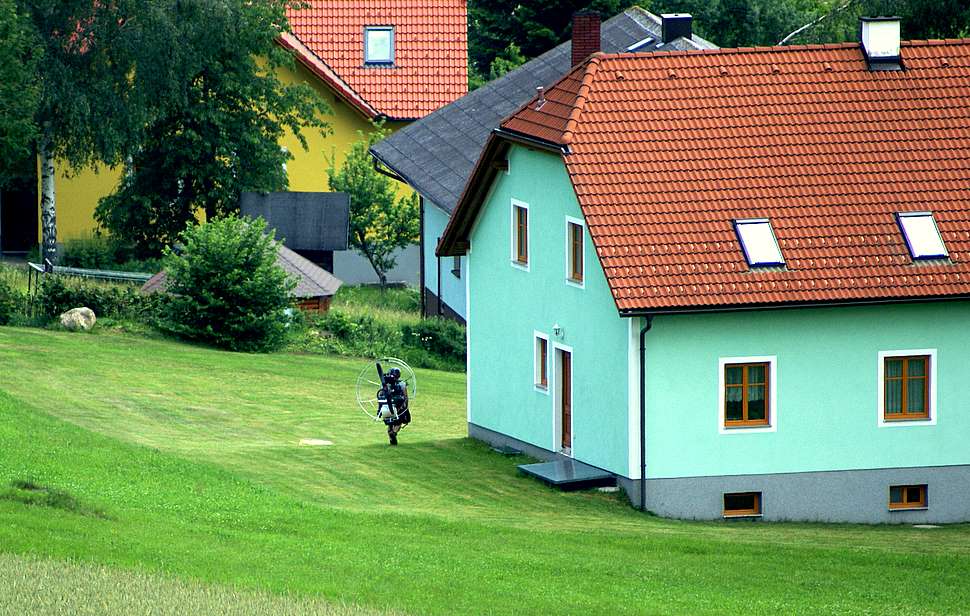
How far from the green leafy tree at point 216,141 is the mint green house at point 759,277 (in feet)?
78.6

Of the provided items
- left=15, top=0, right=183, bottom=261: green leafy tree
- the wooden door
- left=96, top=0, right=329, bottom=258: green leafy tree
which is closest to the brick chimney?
the wooden door

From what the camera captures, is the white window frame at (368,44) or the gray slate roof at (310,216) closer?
the gray slate roof at (310,216)

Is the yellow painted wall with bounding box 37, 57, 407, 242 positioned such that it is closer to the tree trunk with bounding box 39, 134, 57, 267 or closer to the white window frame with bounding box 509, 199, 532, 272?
the tree trunk with bounding box 39, 134, 57, 267

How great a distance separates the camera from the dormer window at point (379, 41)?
6225 cm

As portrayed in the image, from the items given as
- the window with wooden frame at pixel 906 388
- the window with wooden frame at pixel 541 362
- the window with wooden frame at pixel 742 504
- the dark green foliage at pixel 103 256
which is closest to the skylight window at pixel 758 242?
the window with wooden frame at pixel 906 388

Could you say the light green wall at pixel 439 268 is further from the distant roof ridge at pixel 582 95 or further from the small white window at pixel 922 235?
the small white window at pixel 922 235

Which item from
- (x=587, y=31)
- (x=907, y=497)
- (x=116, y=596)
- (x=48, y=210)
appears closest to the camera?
(x=116, y=596)

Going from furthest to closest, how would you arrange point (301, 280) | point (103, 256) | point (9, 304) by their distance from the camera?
point (103, 256) → point (301, 280) → point (9, 304)

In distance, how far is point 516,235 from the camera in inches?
1208

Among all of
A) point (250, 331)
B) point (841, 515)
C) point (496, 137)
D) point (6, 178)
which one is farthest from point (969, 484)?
point (6, 178)

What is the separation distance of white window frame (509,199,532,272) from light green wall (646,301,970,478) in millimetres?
4201

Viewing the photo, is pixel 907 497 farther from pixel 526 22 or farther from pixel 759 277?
pixel 526 22

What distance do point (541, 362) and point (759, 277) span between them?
4.78 meters

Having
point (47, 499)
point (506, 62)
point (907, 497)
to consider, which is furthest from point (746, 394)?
point (506, 62)
